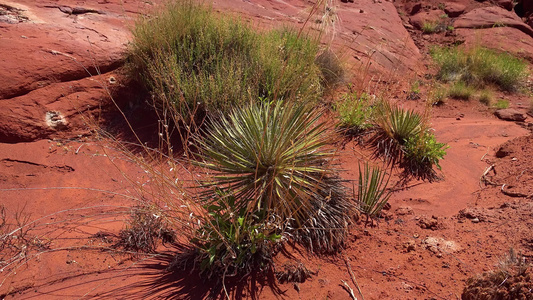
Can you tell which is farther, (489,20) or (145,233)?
(489,20)

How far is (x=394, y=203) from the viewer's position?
4.14m

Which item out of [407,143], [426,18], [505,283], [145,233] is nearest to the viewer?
[505,283]

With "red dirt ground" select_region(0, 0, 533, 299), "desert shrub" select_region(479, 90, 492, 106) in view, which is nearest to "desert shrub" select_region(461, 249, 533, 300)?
"red dirt ground" select_region(0, 0, 533, 299)

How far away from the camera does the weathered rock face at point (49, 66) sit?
15.6ft

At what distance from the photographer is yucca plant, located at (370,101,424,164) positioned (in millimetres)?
5074

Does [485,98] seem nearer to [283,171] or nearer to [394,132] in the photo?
[394,132]

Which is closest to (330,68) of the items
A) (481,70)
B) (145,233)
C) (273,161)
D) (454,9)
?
(481,70)

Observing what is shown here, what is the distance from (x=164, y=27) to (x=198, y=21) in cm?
62

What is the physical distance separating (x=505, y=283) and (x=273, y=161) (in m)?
1.58

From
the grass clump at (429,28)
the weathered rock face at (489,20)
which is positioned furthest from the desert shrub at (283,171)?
the weathered rock face at (489,20)

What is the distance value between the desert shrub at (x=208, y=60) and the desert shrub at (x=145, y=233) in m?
2.02

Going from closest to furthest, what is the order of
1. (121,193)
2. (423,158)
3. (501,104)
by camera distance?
(121,193) → (423,158) → (501,104)

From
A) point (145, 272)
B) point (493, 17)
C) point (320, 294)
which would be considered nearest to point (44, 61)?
point (145, 272)

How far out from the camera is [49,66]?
5.11 meters
